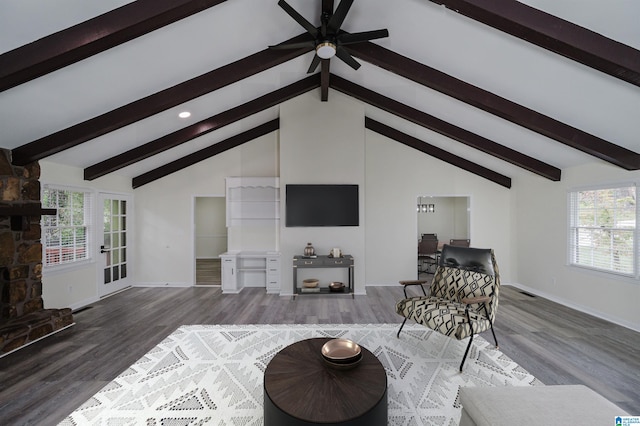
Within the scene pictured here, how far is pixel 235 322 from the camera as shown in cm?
386

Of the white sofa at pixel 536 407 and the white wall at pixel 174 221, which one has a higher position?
the white wall at pixel 174 221

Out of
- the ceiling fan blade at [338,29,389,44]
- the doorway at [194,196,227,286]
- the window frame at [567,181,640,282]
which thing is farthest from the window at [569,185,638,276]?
the doorway at [194,196,227,286]

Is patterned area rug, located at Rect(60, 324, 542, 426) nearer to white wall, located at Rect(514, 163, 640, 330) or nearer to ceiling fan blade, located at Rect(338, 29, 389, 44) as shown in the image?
white wall, located at Rect(514, 163, 640, 330)

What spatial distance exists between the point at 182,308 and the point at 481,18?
523 cm

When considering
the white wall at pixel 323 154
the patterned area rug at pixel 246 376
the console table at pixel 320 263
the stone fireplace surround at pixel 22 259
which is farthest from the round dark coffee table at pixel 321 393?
the stone fireplace surround at pixel 22 259

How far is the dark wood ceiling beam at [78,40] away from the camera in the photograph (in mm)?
2182

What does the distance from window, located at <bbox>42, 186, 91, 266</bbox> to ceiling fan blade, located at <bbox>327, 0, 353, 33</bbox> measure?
448cm

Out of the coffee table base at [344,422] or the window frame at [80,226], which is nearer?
the coffee table base at [344,422]

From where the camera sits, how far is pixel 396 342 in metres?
3.20

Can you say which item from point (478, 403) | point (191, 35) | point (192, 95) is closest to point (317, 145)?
point (192, 95)

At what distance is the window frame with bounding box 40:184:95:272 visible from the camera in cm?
394

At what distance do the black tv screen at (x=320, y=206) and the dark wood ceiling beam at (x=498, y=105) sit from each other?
2.28m

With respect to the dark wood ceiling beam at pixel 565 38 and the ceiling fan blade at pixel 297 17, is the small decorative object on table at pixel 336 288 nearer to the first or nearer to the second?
the ceiling fan blade at pixel 297 17

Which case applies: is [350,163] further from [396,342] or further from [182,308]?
[182,308]
